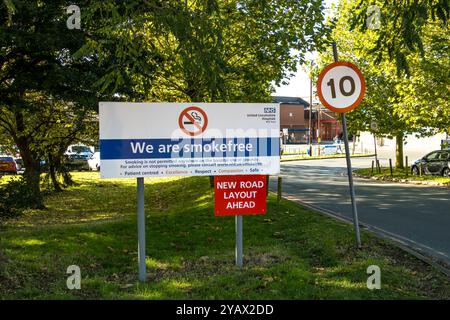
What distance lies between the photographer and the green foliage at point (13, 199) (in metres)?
12.9

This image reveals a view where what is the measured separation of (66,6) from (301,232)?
726cm

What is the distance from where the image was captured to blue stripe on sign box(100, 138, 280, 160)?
19.2 feet

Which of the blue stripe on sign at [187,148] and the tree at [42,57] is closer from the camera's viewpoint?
the blue stripe on sign at [187,148]

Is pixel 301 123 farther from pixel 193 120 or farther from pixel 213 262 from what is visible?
pixel 193 120

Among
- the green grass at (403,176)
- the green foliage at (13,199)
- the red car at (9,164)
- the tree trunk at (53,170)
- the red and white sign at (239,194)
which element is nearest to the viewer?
the red and white sign at (239,194)

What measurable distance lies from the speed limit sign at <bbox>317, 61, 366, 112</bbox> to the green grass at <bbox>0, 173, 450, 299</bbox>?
2.17 metres

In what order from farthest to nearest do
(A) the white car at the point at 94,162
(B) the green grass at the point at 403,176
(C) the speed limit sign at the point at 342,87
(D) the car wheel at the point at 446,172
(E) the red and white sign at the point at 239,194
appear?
(A) the white car at the point at 94,162
(D) the car wheel at the point at 446,172
(B) the green grass at the point at 403,176
(C) the speed limit sign at the point at 342,87
(E) the red and white sign at the point at 239,194

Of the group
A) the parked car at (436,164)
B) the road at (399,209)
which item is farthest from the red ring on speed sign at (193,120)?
the parked car at (436,164)


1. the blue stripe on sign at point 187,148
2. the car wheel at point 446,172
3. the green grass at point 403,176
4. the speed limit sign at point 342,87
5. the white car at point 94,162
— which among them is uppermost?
the speed limit sign at point 342,87

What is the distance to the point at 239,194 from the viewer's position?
21.3ft

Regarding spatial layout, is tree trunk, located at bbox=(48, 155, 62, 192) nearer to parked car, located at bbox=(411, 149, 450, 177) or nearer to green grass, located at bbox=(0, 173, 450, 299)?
green grass, located at bbox=(0, 173, 450, 299)

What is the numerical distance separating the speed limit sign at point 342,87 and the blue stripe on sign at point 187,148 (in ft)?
4.49

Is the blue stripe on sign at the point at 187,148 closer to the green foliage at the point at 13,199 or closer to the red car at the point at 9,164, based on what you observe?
the green foliage at the point at 13,199
